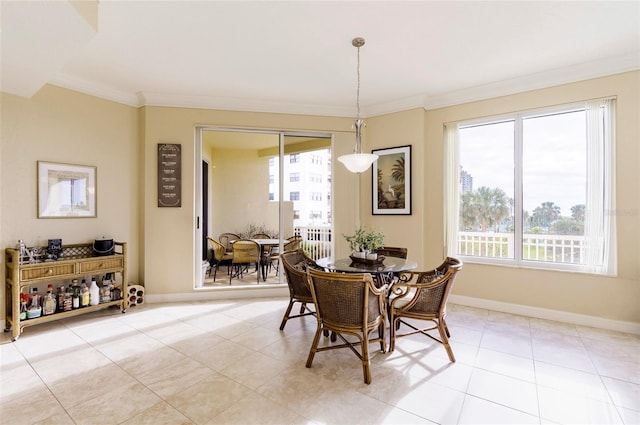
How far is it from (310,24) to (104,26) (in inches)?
70.8

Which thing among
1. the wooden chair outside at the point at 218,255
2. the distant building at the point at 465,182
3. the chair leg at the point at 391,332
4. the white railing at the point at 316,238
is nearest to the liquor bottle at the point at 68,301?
the wooden chair outside at the point at 218,255

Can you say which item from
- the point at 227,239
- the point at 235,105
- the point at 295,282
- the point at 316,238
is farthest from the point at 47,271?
the point at 316,238

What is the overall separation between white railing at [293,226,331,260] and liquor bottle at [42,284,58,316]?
3.10 m

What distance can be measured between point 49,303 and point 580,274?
5921 mm

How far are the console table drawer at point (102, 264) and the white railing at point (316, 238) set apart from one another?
2456mm

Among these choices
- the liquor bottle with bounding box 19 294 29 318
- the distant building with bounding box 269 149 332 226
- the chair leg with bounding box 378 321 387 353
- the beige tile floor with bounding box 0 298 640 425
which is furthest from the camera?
the distant building with bounding box 269 149 332 226

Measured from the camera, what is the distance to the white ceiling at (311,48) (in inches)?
96.7

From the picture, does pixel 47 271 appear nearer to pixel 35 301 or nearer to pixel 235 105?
pixel 35 301

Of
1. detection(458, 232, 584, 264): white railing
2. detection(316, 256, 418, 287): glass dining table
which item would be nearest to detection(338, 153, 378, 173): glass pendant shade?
detection(316, 256, 418, 287): glass dining table

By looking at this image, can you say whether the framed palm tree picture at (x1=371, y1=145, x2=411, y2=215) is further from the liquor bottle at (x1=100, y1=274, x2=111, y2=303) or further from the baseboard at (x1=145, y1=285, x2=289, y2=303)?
the liquor bottle at (x1=100, y1=274, x2=111, y2=303)

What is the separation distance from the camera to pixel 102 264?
12.4 feet

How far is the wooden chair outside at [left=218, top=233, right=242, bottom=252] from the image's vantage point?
5.05 metres

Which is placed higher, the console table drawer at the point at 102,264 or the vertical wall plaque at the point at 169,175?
the vertical wall plaque at the point at 169,175

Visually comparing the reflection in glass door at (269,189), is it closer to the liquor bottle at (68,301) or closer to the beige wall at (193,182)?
the beige wall at (193,182)
